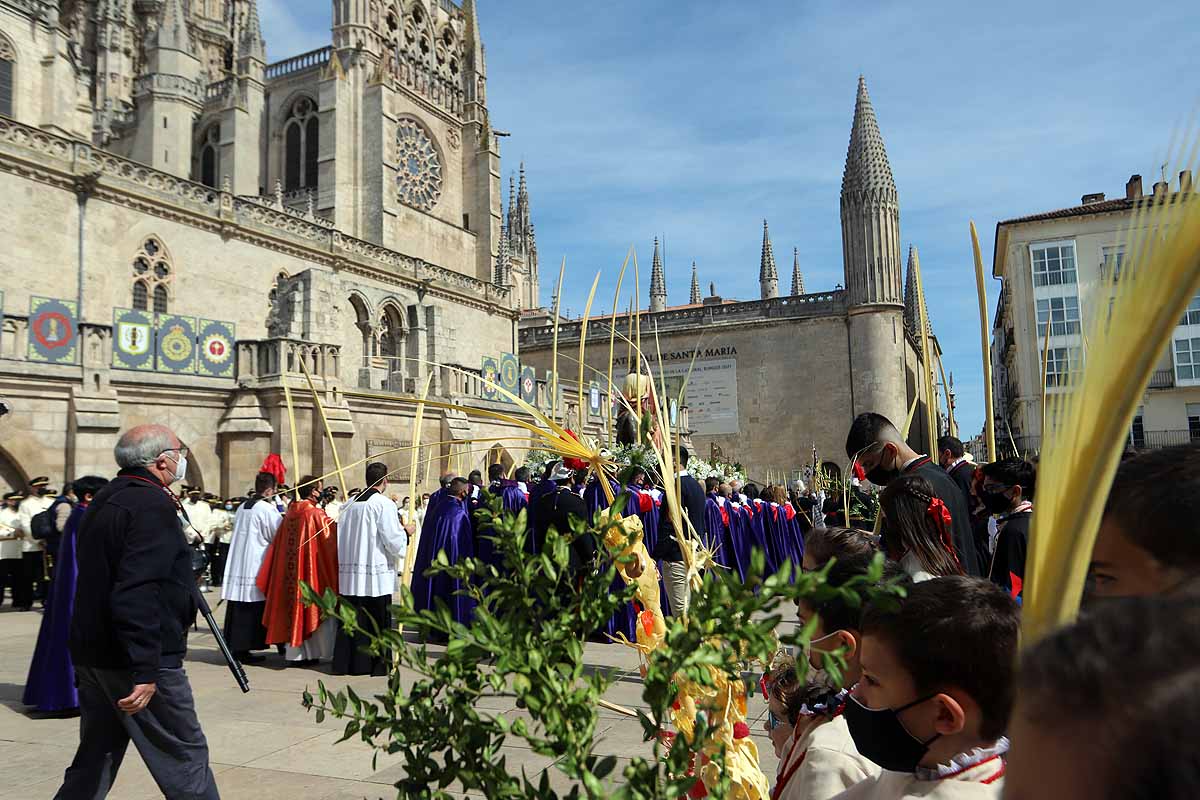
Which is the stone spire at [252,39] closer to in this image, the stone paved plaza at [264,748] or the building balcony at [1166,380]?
the stone paved plaza at [264,748]

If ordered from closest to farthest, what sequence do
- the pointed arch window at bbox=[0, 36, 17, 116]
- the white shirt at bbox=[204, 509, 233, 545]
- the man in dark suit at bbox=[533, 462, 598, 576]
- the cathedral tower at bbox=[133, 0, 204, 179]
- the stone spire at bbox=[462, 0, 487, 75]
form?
the man in dark suit at bbox=[533, 462, 598, 576]
the white shirt at bbox=[204, 509, 233, 545]
the pointed arch window at bbox=[0, 36, 17, 116]
the cathedral tower at bbox=[133, 0, 204, 179]
the stone spire at bbox=[462, 0, 487, 75]

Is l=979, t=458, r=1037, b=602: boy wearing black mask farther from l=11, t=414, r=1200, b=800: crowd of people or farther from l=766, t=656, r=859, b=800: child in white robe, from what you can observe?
l=766, t=656, r=859, b=800: child in white robe

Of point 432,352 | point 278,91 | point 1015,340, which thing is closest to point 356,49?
point 278,91

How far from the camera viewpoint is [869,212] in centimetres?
3103

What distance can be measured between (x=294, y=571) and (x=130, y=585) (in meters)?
5.12

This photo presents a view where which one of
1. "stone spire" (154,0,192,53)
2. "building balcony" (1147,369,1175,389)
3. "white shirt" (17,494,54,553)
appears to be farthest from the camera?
"stone spire" (154,0,192,53)

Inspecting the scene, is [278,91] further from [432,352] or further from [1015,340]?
[1015,340]

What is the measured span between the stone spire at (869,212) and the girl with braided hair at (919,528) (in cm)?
2986

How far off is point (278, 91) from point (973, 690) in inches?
1609

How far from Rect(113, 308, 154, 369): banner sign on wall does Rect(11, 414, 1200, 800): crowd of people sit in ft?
25.0

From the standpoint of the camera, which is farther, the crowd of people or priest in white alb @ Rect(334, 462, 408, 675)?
priest in white alb @ Rect(334, 462, 408, 675)

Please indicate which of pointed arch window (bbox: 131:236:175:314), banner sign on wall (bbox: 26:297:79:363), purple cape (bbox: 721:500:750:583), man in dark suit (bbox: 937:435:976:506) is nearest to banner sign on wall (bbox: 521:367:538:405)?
pointed arch window (bbox: 131:236:175:314)

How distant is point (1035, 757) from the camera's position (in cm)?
62

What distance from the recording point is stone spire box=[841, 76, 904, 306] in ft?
101
